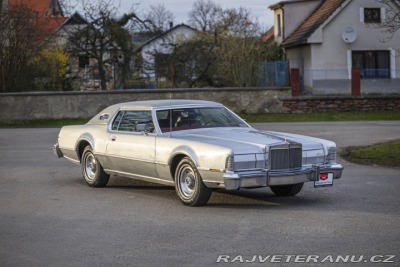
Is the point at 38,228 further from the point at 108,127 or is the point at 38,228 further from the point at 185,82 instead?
the point at 185,82

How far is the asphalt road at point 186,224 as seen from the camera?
739 centimetres

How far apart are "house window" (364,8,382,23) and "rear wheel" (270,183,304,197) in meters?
32.7

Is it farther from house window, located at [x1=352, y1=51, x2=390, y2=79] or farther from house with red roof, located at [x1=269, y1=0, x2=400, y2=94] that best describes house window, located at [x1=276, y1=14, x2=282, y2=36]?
house window, located at [x1=352, y1=51, x2=390, y2=79]

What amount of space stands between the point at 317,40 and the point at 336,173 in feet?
104

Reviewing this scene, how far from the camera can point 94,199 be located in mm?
11180

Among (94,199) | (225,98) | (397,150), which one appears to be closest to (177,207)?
(94,199)

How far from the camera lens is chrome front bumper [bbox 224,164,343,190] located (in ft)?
31.7

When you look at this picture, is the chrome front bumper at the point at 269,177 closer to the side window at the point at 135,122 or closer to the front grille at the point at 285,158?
the front grille at the point at 285,158

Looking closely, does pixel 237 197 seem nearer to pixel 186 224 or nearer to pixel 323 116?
pixel 186 224

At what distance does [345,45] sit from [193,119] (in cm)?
3200

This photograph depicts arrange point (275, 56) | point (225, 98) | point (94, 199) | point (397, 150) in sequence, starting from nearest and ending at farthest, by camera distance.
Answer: point (94, 199)
point (397, 150)
point (225, 98)
point (275, 56)

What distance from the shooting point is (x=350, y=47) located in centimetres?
4216

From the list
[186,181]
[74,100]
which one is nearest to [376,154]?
[186,181]

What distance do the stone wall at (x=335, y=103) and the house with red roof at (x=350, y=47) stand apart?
19.1ft
